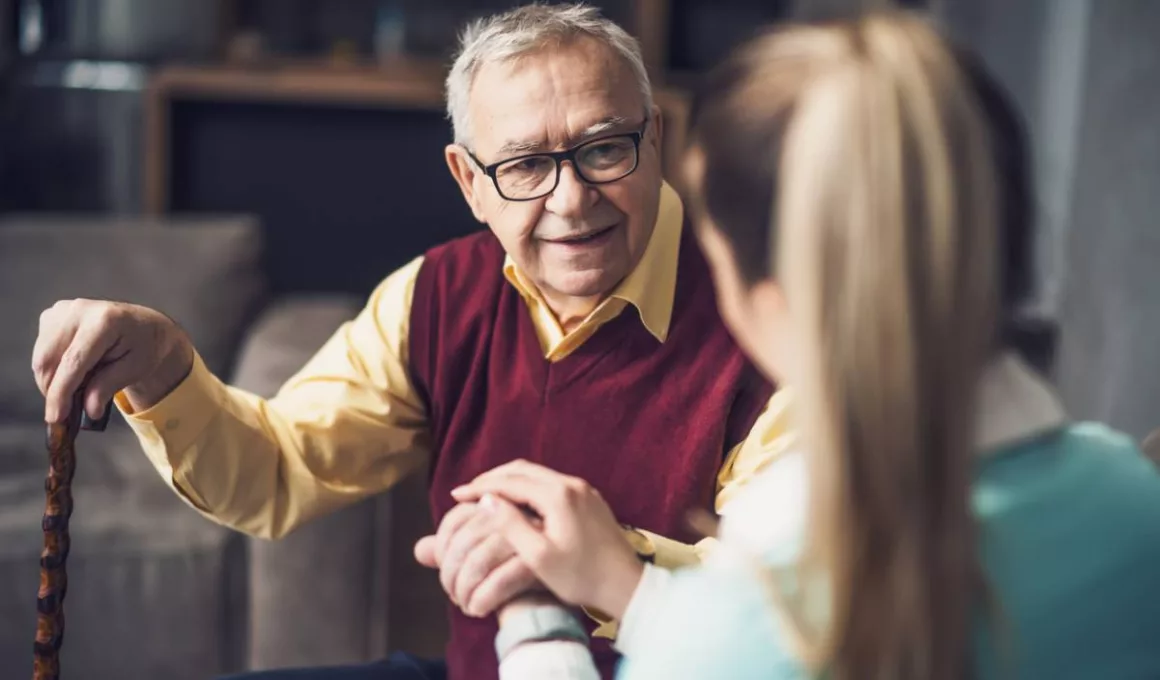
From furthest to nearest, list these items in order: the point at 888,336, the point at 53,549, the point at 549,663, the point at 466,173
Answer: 1. the point at 466,173
2. the point at 53,549
3. the point at 549,663
4. the point at 888,336

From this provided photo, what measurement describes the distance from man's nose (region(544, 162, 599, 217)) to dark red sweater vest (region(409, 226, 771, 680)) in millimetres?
135

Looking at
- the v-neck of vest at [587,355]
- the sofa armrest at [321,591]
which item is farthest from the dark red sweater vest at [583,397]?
the sofa armrest at [321,591]

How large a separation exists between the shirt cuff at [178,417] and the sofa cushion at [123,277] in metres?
1.20

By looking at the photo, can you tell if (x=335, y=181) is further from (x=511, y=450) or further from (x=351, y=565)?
(x=511, y=450)

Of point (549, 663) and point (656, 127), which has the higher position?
point (656, 127)

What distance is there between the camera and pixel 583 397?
1329 mm

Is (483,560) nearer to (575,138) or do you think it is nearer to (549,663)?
(549,663)

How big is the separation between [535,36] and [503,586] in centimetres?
55

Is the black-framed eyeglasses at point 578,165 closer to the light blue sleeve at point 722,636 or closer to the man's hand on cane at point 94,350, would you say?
the man's hand on cane at point 94,350

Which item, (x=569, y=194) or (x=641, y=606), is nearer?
(x=641, y=606)

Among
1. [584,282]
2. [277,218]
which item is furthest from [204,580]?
[277,218]

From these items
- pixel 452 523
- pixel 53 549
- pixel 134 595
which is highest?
pixel 452 523

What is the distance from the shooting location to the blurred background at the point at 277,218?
6.55 ft

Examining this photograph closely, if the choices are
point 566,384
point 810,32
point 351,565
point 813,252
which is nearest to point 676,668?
point 813,252
